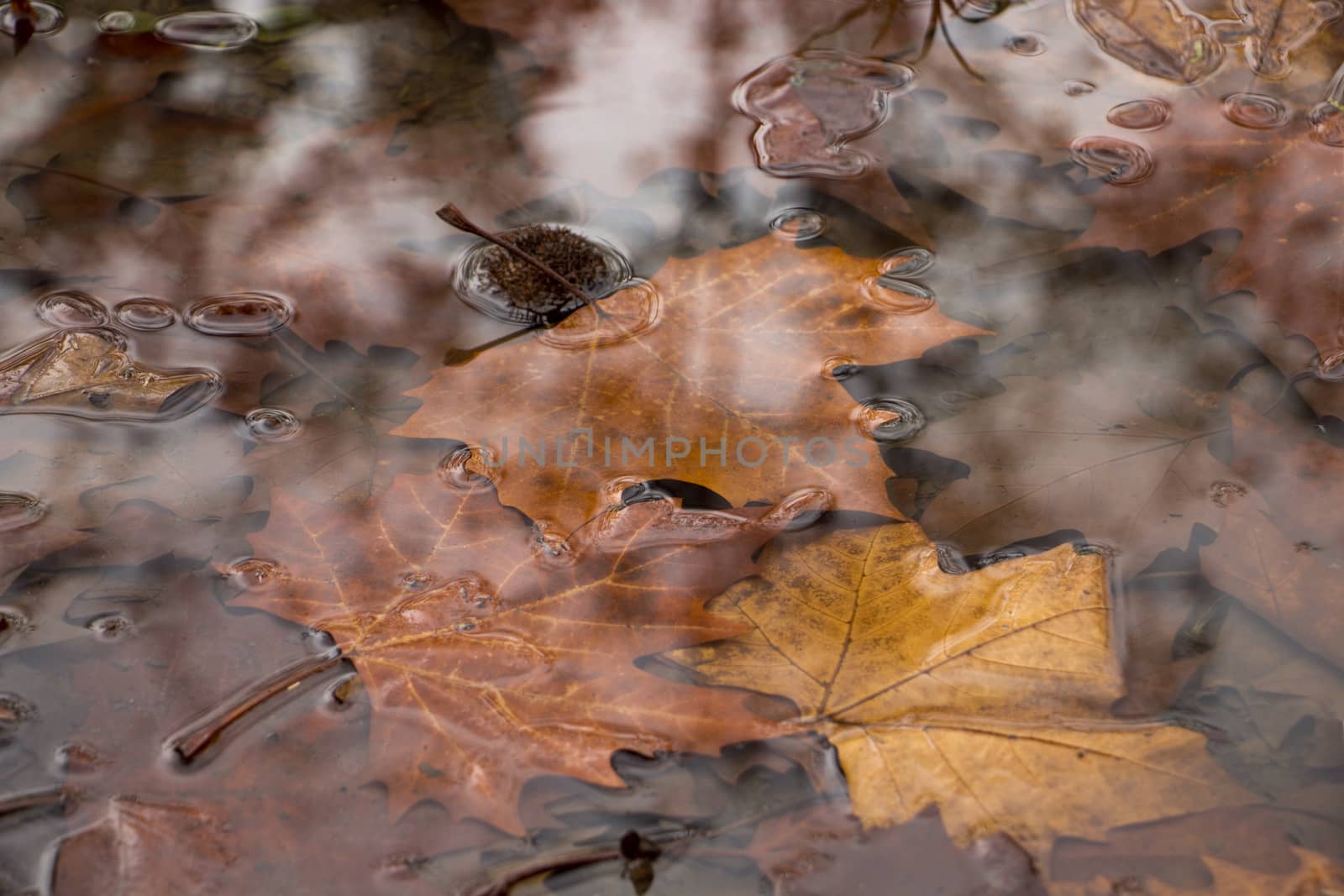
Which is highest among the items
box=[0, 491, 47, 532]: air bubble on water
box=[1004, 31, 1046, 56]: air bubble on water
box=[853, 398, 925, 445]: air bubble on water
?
box=[1004, 31, 1046, 56]: air bubble on water

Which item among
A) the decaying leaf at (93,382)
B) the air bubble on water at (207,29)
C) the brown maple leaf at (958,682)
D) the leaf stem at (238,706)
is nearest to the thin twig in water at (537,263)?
the decaying leaf at (93,382)

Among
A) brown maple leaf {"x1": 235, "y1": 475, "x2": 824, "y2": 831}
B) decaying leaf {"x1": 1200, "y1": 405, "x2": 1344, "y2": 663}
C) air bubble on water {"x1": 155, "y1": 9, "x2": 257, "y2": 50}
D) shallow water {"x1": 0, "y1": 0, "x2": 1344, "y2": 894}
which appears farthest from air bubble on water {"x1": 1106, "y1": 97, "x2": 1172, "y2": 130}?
air bubble on water {"x1": 155, "y1": 9, "x2": 257, "y2": 50}

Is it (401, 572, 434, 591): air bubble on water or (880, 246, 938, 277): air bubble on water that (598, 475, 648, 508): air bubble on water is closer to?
(401, 572, 434, 591): air bubble on water

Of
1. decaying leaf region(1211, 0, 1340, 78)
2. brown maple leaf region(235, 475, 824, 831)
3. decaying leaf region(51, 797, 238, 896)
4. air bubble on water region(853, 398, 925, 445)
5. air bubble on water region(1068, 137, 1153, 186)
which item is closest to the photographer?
decaying leaf region(51, 797, 238, 896)

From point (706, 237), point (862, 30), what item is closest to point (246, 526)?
point (706, 237)

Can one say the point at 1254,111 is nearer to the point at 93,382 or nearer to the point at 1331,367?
the point at 1331,367

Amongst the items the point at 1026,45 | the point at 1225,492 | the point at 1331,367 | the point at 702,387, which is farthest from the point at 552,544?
the point at 1026,45

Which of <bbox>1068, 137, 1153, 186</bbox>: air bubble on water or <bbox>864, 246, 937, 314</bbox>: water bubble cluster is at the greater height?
<bbox>1068, 137, 1153, 186</bbox>: air bubble on water
